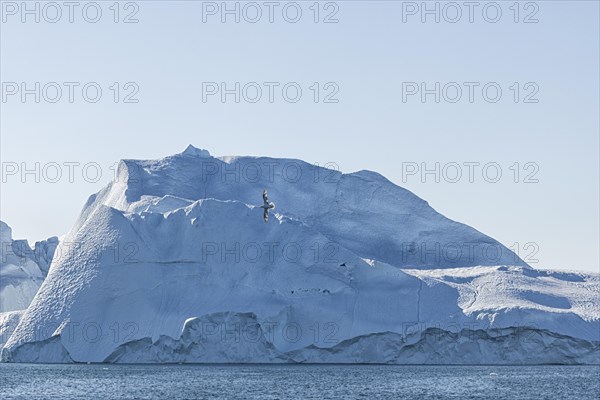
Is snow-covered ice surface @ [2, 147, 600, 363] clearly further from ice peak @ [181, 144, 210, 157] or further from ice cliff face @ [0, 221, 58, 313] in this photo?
ice cliff face @ [0, 221, 58, 313]

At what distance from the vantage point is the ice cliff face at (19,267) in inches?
2445

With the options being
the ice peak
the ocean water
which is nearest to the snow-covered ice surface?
the ocean water

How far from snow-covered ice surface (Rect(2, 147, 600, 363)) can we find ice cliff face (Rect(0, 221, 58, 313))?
382 inches

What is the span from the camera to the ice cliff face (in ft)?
204

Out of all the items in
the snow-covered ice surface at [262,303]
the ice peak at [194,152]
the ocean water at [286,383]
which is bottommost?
the ocean water at [286,383]

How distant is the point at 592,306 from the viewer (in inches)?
2117

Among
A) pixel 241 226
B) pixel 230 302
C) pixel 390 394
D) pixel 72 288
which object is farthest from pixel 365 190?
pixel 390 394

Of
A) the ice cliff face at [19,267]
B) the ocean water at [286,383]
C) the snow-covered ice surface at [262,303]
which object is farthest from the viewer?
the ice cliff face at [19,267]

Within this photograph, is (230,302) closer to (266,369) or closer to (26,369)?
(266,369)

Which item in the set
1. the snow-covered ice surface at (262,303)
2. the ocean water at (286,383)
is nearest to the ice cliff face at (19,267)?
the ocean water at (286,383)

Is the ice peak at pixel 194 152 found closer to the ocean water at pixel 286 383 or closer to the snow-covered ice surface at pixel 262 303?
the snow-covered ice surface at pixel 262 303

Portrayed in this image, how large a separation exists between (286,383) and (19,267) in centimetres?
2701

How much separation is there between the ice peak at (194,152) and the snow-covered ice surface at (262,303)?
5.66 metres

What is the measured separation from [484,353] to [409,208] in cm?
1381
